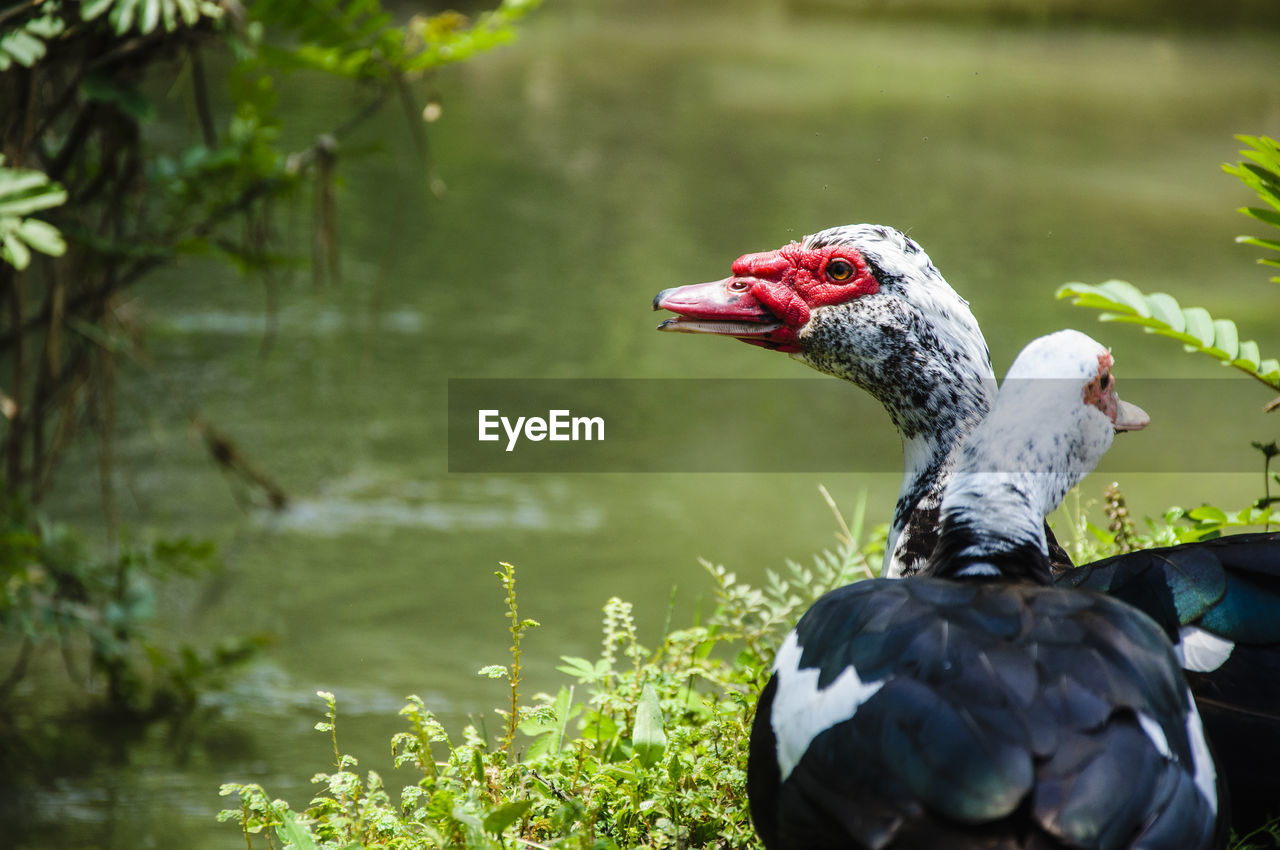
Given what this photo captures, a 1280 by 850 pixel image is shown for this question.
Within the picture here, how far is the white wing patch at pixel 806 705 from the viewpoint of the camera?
1098 millimetres

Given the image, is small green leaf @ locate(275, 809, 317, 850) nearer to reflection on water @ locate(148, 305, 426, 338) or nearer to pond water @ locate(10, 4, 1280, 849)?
pond water @ locate(10, 4, 1280, 849)

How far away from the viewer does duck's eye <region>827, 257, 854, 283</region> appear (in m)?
1.56

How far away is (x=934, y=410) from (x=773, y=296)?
0.25 meters

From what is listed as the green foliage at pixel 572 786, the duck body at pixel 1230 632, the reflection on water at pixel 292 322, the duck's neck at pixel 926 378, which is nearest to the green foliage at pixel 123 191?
the green foliage at pixel 572 786

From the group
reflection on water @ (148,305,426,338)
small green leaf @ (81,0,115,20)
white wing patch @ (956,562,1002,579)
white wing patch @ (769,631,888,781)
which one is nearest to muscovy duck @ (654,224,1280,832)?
white wing patch @ (956,562,1002,579)

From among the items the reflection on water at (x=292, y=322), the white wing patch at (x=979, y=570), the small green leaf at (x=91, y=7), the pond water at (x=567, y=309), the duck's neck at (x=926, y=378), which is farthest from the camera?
the reflection on water at (x=292, y=322)

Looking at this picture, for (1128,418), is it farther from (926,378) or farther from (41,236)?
(41,236)

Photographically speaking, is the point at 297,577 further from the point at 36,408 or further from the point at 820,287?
the point at 820,287

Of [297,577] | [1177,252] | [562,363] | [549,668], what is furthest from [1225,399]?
[297,577]

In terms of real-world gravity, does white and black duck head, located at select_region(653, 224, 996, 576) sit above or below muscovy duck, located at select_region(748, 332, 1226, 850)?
above

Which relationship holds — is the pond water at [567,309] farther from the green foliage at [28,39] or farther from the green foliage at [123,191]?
the green foliage at [28,39]

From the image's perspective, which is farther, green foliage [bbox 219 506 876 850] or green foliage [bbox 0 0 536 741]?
green foliage [bbox 0 0 536 741]

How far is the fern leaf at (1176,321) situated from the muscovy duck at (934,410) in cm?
23

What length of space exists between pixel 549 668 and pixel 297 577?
2.83 feet
